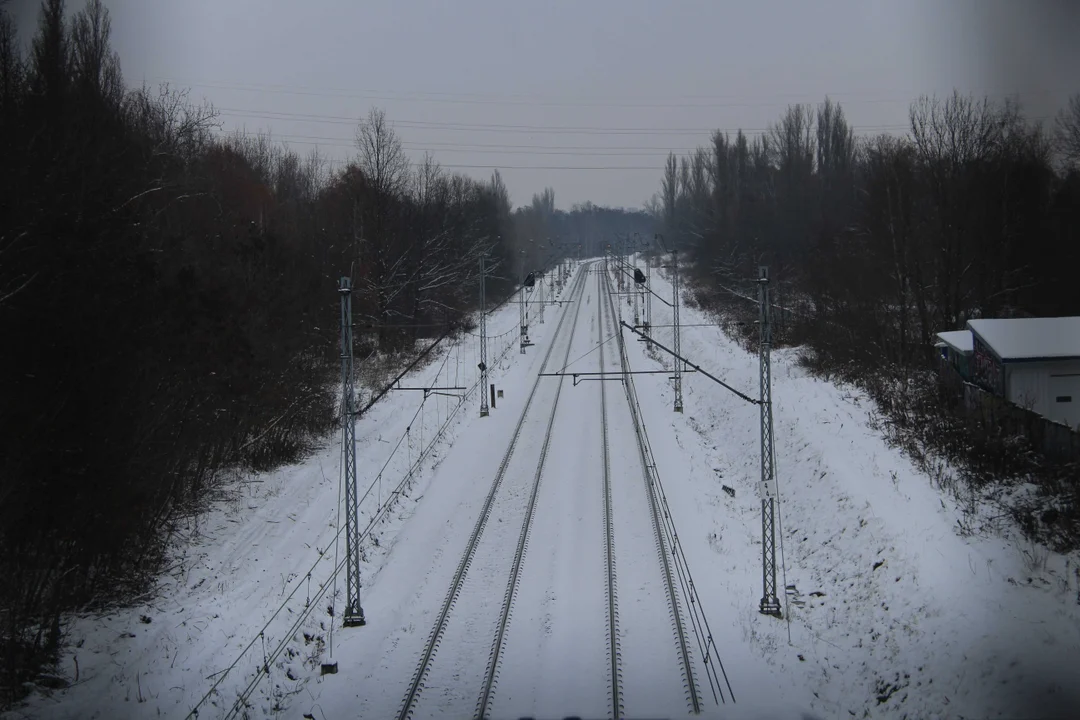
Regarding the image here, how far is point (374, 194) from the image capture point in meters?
28.8

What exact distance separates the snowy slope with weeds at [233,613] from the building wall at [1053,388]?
9912 mm

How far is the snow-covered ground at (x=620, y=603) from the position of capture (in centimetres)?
743

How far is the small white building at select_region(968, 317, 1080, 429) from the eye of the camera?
12188 mm

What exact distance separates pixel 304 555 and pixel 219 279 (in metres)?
4.52

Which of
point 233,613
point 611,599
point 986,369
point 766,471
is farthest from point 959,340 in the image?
point 233,613

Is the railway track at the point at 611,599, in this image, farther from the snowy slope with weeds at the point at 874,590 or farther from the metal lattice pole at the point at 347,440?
the metal lattice pole at the point at 347,440

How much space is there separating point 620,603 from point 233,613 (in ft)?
14.8

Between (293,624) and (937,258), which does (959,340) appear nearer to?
(937,258)

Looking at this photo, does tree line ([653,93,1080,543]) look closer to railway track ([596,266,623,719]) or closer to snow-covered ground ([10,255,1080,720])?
snow-covered ground ([10,255,1080,720])

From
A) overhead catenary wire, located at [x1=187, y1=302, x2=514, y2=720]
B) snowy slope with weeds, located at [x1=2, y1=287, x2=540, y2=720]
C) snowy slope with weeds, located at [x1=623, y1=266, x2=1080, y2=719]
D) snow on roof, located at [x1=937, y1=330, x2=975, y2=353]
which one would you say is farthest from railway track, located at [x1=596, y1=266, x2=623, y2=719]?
snow on roof, located at [x1=937, y1=330, x2=975, y2=353]

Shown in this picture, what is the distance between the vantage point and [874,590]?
30.9ft

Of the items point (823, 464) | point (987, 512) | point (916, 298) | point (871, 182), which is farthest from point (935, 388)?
point (871, 182)

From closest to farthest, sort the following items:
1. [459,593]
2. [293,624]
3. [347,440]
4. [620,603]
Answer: [347,440] < [293,624] < [620,603] < [459,593]

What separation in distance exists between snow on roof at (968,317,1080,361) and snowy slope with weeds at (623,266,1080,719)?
89.4 inches
